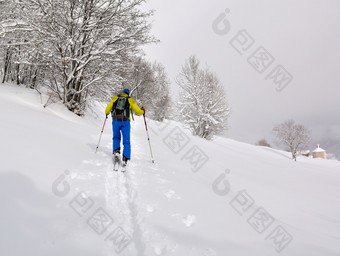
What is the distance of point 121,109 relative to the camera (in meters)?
4.75

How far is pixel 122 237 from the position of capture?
2.03 meters

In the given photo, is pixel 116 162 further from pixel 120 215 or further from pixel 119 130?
pixel 120 215

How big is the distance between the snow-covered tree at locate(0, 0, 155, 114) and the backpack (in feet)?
14.6

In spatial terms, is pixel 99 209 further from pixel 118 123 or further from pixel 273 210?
pixel 273 210

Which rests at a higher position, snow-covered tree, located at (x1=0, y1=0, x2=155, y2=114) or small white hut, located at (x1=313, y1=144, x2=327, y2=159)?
small white hut, located at (x1=313, y1=144, x2=327, y2=159)

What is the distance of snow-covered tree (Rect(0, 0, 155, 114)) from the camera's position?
7856mm

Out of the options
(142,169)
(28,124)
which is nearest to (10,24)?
(28,124)

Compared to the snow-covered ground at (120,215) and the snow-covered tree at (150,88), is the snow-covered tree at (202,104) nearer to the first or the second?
the snow-covered tree at (150,88)

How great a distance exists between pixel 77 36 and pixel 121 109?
5.72 metres

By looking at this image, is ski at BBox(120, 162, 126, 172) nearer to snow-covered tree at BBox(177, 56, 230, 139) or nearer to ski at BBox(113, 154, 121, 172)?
ski at BBox(113, 154, 121, 172)

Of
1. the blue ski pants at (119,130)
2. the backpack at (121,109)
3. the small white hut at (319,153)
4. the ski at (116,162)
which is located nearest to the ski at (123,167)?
the ski at (116,162)

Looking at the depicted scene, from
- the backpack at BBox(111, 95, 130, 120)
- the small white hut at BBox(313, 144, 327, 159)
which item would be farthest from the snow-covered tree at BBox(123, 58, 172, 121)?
the small white hut at BBox(313, 144, 327, 159)

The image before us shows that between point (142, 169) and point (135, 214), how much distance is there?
1842 mm

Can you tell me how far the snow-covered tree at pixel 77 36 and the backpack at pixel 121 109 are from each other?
444 cm
